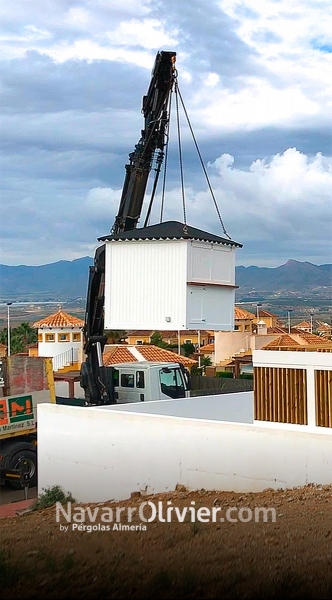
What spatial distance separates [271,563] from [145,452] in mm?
7266

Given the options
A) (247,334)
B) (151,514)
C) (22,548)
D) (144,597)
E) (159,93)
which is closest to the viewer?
(144,597)

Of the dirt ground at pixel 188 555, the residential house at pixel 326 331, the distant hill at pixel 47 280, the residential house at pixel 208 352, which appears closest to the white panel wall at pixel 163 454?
the dirt ground at pixel 188 555

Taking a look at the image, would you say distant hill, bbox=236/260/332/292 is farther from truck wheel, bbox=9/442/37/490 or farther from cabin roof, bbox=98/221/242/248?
truck wheel, bbox=9/442/37/490

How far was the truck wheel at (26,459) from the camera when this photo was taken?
17344mm

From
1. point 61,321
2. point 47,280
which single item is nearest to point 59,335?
point 61,321

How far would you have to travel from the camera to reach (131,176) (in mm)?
18625

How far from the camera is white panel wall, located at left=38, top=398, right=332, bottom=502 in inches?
483

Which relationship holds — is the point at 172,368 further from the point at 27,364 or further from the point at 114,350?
the point at 114,350


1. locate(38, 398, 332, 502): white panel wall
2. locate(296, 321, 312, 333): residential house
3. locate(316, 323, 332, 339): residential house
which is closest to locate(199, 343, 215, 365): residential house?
locate(296, 321, 312, 333): residential house

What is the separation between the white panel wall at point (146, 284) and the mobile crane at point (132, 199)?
1806 mm

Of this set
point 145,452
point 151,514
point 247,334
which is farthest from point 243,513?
point 247,334

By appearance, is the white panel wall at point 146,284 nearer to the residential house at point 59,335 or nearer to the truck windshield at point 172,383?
the truck windshield at point 172,383

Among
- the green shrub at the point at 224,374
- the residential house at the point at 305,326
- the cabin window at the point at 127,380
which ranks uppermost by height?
the residential house at the point at 305,326

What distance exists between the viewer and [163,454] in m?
14.0
